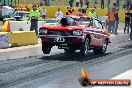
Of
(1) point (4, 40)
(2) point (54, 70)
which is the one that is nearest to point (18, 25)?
(1) point (4, 40)

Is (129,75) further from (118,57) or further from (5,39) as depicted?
(5,39)

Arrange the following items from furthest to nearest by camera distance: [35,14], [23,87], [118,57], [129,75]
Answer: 1. [35,14]
2. [118,57]
3. [129,75]
4. [23,87]

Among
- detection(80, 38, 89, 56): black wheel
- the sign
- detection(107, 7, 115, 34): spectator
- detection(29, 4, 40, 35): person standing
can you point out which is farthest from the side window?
detection(107, 7, 115, 34): spectator

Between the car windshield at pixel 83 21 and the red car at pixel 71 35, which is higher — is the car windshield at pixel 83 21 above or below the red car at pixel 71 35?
above

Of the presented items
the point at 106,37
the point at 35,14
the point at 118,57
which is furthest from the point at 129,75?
the point at 35,14

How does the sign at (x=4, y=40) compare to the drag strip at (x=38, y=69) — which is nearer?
the drag strip at (x=38, y=69)

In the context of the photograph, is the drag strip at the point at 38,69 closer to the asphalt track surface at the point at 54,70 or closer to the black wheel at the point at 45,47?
the asphalt track surface at the point at 54,70

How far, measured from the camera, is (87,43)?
1694 centimetres

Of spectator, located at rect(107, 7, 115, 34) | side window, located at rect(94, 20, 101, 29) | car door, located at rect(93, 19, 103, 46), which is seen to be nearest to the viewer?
car door, located at rect(93, 19, 103, 46)

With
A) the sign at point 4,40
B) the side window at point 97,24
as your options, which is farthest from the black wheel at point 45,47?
the sign at point 4,40

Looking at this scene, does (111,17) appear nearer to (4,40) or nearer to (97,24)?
(4,40)

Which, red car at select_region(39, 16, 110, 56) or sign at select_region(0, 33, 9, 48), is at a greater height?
red car at select_region(39, 16, 110, 56)

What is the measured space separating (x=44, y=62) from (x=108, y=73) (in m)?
3.28

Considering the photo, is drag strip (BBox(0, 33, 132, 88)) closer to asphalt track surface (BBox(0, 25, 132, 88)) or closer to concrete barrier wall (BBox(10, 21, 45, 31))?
asphalt track surface (BBox(0, 25, 132, 88))
